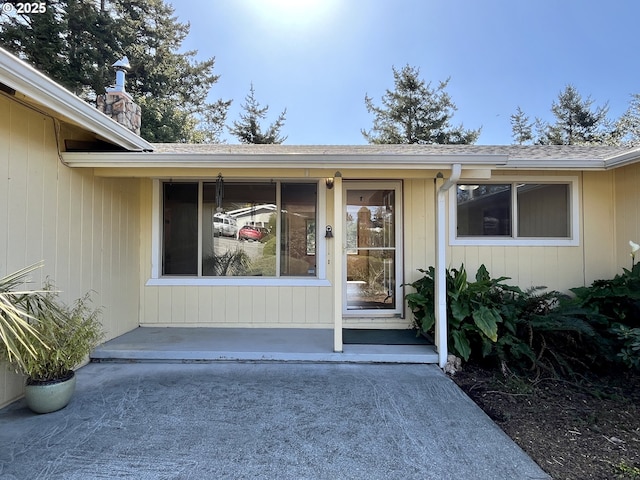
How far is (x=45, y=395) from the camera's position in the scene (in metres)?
2.77

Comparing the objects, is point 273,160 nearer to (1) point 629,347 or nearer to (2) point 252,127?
(1) point 629,347

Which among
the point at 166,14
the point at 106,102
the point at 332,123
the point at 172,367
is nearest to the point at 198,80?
the point at 166,14

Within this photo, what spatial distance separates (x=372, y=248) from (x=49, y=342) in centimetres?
392

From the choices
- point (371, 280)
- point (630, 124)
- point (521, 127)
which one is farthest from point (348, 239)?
point (521, 127)

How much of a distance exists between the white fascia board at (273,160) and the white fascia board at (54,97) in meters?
0.30

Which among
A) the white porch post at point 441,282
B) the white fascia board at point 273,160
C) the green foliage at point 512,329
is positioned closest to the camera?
the white fascia board at point 273,160

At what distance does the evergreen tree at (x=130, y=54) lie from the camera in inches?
486

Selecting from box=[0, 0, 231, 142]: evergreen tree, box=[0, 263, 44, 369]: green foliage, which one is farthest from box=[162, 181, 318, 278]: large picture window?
box=[0, 0, 231, 142]: evergreen tree

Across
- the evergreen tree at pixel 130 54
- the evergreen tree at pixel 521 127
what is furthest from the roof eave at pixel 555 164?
the evergreen tree at pixel 521 127

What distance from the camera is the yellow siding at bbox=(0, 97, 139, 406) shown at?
300 centimetres

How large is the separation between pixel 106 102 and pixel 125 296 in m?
2.90

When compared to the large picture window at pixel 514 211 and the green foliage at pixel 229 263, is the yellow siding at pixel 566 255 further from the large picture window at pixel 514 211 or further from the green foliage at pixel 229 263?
the green foliage at pixel 229 263

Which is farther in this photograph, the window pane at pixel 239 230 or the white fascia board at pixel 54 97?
the window pane at pixel 239 230

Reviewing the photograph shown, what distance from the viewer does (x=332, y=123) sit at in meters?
22.0
